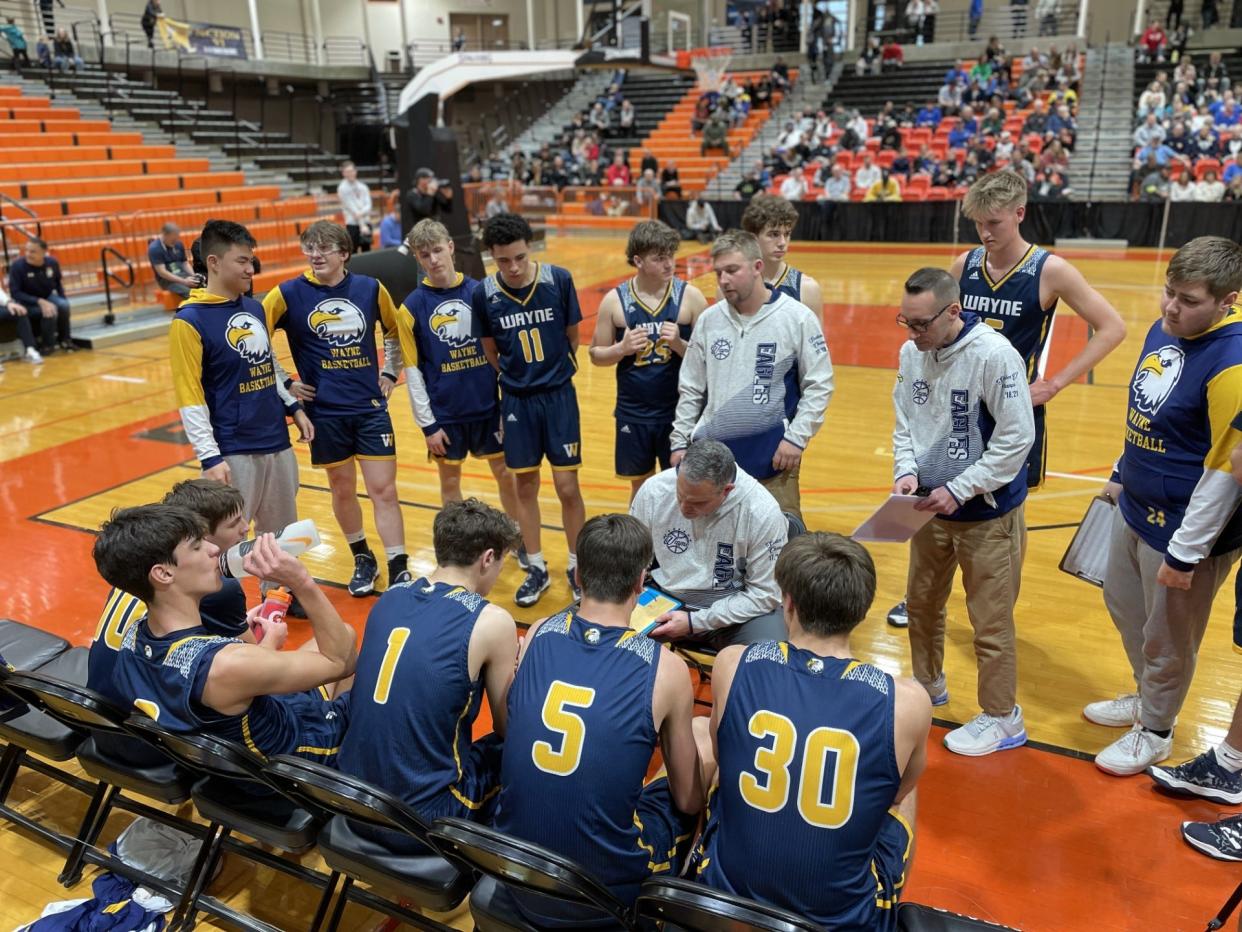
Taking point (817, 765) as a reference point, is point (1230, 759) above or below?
below

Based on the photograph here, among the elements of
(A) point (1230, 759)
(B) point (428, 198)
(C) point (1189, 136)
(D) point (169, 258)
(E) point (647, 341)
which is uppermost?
(C) point (1189, 136)

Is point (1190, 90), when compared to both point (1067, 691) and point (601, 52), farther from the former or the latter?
point (1067, 691)

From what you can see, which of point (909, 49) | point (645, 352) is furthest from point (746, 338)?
point (909, 49)

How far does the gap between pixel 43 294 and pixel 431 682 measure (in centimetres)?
1088

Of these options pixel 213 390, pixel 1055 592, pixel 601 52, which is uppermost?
pixel 601 52

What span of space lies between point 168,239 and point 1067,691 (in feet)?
38.3

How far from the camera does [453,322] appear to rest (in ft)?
16.3

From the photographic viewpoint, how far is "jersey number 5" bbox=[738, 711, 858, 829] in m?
2.10

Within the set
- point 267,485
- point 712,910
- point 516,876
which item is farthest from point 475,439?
point 712,910

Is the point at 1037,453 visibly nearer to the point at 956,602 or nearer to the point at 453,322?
the point at 956,602

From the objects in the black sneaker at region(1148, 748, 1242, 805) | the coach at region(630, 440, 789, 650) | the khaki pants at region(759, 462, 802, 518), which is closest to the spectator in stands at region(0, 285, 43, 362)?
the khaki pants at region(759, 462, 802, 518)

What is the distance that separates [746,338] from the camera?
417 cm

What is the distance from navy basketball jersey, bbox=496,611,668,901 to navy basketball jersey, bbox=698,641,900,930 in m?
0.25

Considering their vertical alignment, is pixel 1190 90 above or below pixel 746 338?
above
